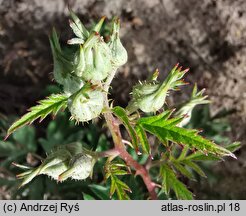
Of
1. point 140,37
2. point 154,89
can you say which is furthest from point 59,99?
point 140,37

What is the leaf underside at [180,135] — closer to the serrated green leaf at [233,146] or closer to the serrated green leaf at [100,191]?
the serrated green leaf at [233,146]

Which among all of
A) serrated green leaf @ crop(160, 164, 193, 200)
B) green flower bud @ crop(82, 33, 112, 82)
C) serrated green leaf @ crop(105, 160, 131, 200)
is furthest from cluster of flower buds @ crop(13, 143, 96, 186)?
serrated green leaf @ crop(160, 164, 193, 200)

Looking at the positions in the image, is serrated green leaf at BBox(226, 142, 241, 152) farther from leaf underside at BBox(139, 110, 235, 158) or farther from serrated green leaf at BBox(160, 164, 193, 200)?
leaf underside at BBox(139, 110, 235, 158)

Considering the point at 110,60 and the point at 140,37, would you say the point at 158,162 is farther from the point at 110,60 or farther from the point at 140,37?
the point at 140,37

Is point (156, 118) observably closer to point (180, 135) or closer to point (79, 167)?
point (180, 135)

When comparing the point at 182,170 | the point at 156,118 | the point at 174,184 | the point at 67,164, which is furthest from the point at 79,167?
the point at 182,170

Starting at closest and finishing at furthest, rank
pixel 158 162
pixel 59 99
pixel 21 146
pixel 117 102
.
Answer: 1. pixel 59 99
2. pixel 158 162
3. pixel 21 146
4. pixel 117 102

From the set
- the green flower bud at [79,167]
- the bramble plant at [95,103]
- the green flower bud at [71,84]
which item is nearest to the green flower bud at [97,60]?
the bramble plant at [95,103]

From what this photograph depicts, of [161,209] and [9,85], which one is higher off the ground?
[9,85]
